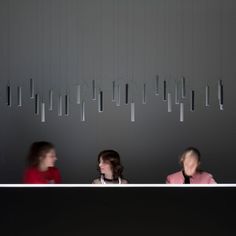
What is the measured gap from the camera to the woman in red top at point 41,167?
19.6 ft

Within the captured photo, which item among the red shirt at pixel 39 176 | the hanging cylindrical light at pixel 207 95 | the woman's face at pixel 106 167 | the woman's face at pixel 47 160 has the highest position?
the hanging cylindrical light at pixel 207 95

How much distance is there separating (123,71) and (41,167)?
144 inches

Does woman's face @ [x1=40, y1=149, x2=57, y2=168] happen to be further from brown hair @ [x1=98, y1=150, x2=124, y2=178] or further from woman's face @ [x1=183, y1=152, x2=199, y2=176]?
woman's face @ [x1=183, y1=152, x2=199, y2=176]

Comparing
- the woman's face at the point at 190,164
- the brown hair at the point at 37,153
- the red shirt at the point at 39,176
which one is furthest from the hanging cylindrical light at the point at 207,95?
the red shirt at the point at 39,176

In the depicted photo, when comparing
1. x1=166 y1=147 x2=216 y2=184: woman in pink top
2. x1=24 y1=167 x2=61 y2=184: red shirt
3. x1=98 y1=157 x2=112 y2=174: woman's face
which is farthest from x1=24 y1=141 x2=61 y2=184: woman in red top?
x1=166 y1=147 x2=216 y2=184: woman in pink top

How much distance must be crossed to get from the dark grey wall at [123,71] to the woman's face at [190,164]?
9.48ft

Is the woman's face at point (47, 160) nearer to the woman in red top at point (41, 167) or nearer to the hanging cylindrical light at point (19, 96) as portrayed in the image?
the woman in red top at point (41, 167)

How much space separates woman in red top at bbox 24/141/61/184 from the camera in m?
5.98

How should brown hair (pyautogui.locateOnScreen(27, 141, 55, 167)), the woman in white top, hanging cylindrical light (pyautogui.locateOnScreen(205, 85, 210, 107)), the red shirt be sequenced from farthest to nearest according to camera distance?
hanging cylindrical light (pyautogui.locateOnScreen(205, 85, 210, 107)) < the woman in white top < brown hair (pyautogui.locateOnScreen(27, 141, 55, 167)) < the red shirt

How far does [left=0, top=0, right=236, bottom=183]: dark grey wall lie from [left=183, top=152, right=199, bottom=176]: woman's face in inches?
114

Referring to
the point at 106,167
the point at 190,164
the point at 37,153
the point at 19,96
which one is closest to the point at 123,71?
the point at 19,96

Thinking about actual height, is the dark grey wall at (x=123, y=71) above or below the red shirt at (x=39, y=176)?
above
